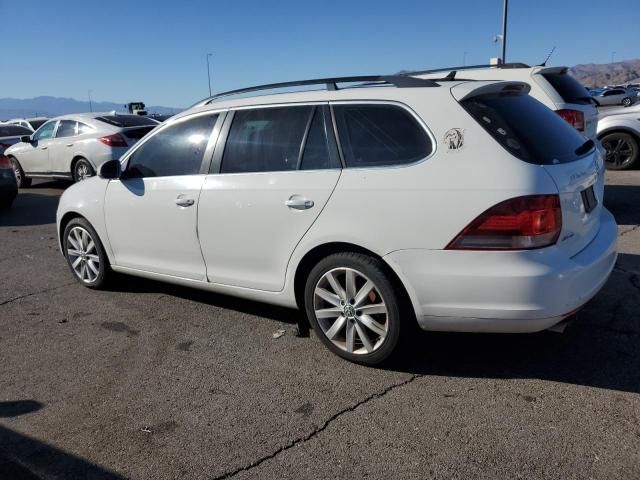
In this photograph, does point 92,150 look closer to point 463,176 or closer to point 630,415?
point 463,176

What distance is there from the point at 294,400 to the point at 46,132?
39.1 ft

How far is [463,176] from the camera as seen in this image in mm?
3146

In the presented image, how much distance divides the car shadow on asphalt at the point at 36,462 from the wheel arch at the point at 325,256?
1653 millimetres

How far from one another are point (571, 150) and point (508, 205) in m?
0.85

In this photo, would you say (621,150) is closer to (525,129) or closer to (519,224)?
(525,129)

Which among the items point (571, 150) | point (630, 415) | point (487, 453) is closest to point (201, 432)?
point (487, 453)

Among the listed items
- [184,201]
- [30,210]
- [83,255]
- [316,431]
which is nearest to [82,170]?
[30,210]

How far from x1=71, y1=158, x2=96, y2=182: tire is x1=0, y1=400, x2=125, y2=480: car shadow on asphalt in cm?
951

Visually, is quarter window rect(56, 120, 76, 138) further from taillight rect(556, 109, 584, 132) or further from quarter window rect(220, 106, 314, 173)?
taillight rect(556, 109, 584, 132)

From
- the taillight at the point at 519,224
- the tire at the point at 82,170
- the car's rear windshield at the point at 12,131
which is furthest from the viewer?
the car's rear windshield at the point at 12,131

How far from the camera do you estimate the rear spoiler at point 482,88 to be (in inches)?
133

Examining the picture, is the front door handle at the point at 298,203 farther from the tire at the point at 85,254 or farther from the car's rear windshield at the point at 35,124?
the car's rear windshield at the point at 35,124

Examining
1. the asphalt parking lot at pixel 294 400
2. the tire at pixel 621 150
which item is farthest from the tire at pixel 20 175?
the tire at pixel 621 150

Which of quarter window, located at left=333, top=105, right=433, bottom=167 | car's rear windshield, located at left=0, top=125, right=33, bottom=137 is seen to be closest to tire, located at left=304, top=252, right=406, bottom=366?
quarter window, located at left=333, top=105, right=433, bottom=167
